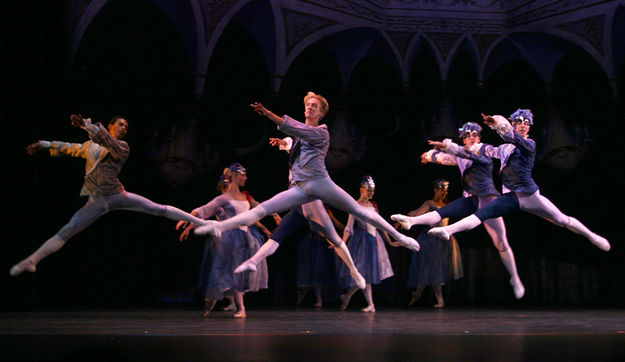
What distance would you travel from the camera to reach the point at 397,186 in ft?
29.6

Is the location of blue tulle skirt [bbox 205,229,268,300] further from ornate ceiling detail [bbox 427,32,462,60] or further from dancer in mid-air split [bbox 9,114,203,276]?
ornate ceiling detail [bbox 427,32,462,60]

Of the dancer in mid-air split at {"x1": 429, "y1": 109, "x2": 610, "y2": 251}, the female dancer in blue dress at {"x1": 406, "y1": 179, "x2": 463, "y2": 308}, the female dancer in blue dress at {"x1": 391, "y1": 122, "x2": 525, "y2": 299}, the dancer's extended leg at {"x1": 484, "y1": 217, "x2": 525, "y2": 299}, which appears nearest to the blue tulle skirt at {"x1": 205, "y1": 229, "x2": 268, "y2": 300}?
the female dancer in blue dress at {"x1": 391, "y1": 122, "x2": 525, "y2": 299}

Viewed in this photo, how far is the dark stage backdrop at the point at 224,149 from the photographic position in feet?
19.5

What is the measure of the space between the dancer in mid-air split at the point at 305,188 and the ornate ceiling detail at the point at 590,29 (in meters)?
5.43

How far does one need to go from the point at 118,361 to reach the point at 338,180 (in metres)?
6.35

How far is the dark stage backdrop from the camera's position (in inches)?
234

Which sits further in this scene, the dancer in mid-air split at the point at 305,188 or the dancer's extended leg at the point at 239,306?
the dancer's extended leg at the point at 239,306

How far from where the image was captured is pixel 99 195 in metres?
4.90

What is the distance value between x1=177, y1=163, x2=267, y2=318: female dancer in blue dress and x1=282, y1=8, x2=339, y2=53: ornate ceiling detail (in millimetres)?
2775

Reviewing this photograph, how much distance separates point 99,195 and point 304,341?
237cm

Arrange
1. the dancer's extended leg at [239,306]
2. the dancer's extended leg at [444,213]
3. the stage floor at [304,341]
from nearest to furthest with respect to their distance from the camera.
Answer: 1. the stage floor at [304,341]
2. the dancer's extended leg at [444,213]
3. the dancer's extended leg at [239,306]

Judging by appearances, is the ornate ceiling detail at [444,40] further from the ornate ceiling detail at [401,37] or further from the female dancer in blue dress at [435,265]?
the female dancer in blue dress at [435,265]

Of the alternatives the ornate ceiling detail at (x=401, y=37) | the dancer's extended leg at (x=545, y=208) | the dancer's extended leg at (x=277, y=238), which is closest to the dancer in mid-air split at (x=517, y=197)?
the dancer's extended leg at (x=545, y=208)

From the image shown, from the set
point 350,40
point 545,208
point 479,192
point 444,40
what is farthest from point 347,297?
point 444,40
